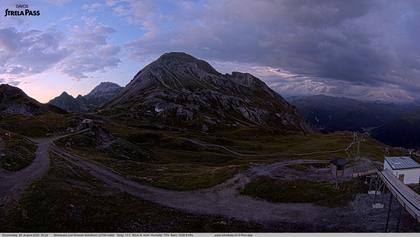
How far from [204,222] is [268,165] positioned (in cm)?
4253

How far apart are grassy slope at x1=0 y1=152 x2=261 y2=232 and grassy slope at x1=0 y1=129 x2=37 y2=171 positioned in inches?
461

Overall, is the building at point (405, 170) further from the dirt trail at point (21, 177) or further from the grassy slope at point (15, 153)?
the grassy slope at point (15, 153)

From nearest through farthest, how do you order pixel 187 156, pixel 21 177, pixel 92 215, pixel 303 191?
pixel 92 215, pixel 21 177, pixel 303 191, pixel 187 156

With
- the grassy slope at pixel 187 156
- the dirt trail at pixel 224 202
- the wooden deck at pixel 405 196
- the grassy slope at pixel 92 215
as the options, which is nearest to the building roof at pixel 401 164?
the wooden deck at pixel 405 196

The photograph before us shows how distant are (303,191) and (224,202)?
636 inches

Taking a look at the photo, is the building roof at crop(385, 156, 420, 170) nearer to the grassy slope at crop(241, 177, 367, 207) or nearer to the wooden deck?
the wooden deck

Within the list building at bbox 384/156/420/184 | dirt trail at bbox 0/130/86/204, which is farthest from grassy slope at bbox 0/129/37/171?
building at bbox 384/156/420/184

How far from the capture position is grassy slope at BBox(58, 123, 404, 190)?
257 feet

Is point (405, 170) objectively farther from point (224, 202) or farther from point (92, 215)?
point (92, 215)

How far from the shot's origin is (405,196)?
59844 millimetres

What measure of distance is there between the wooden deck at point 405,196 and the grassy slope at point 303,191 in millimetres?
5283

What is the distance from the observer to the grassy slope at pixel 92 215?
4731 centimetres

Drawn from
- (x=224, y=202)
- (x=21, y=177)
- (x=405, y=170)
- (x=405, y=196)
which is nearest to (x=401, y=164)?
(x=405, y=170)

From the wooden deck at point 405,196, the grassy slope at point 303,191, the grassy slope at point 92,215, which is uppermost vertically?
the wooden deck at point 405,196
